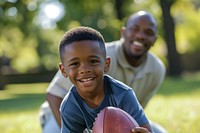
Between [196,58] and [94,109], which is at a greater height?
[94,109]

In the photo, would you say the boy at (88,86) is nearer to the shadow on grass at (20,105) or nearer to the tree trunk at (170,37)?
the shadow on grass at (20,105)

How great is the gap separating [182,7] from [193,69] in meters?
7.06

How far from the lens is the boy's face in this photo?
131 inches

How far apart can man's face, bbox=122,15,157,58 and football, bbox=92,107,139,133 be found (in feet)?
6.05

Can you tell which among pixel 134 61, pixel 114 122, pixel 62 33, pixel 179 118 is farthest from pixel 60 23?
pixel 114 122

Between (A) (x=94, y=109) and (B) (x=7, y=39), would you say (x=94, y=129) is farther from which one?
(B) (x=7, y=39)

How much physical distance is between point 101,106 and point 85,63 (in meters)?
0.40

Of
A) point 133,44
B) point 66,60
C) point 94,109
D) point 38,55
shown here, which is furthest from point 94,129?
point 38,55

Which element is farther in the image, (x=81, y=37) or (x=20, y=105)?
(x=20, y=105)

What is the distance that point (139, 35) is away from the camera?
5.12m

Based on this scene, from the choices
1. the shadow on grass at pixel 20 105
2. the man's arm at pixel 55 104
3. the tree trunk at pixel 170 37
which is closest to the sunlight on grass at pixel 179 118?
the man's arm at pixel 55 104

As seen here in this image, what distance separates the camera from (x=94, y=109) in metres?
3.59

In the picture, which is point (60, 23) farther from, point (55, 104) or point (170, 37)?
point (55, 104)

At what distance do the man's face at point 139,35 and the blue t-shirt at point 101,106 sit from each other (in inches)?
61.1
